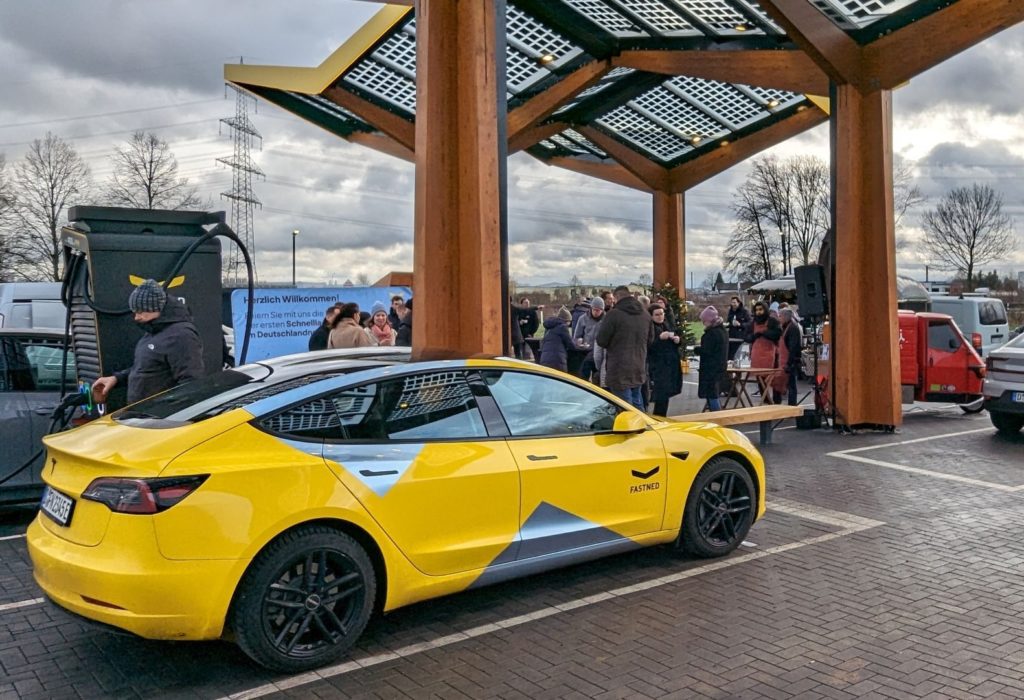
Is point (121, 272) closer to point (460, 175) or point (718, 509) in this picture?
point (460, 175)

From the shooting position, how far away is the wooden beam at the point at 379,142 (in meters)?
26.6

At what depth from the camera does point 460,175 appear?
31.6 feet

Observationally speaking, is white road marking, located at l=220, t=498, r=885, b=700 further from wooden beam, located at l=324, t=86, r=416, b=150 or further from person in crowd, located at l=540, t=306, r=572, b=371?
wooden beam, located at l=324, t=86, r=416, b=150

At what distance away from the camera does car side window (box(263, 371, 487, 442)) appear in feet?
14.3

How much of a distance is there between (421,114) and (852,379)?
708cm

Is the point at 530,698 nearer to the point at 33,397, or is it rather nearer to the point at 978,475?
the point at 33,397

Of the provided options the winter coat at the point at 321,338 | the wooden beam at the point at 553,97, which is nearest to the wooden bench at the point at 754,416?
the winter coat at the point at 321,338

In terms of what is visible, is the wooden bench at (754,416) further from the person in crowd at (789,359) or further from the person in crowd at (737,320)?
the person in crowd at (737,320)

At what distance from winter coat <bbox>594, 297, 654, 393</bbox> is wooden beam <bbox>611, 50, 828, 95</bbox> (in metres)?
5.45

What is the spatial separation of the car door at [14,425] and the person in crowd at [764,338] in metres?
9.99

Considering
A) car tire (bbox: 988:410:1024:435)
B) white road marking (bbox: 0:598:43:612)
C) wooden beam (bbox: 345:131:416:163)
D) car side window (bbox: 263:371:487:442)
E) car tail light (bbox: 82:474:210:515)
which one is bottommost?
white road marking (bbox: 0:598:43:612)

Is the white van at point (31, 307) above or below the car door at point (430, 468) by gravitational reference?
above

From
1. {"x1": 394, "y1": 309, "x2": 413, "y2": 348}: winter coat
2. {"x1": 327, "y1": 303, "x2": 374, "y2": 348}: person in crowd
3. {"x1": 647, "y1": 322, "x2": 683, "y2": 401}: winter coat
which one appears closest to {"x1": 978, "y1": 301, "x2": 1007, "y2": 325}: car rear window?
{"x1": 647, "y1": 322, "x2": 683, "y2": 401}: winter coat

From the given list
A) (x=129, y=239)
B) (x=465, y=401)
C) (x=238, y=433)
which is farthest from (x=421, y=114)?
(x=238, y=433)
